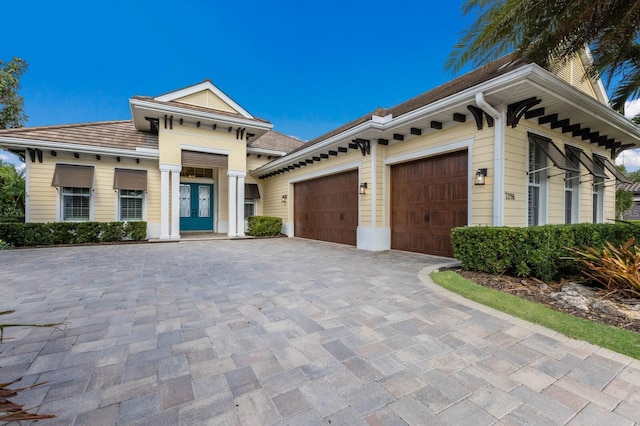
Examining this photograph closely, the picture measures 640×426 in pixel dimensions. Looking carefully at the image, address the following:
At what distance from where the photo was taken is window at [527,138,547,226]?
6.52 m

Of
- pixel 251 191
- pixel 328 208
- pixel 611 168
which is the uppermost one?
pixel 611 168

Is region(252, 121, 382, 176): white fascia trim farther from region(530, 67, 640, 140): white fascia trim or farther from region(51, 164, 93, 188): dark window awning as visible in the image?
region(51, 164, 93, 188): dark window awning

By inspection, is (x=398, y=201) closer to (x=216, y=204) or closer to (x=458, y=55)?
(x=458, y=55)

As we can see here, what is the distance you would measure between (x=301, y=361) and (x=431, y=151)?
6284mm

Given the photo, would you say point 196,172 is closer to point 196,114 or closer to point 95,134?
point 196,114

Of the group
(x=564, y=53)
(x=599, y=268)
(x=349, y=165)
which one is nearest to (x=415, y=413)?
(x=599, y=268)

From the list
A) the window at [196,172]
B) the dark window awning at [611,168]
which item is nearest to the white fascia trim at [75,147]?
the window at [196,172]

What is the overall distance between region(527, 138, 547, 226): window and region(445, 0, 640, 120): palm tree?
5.82 ft

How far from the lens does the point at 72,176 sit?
33.6 ft

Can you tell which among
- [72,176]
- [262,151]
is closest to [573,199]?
[262,151]

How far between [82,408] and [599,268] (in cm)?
594

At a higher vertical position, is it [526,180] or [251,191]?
[251,191]

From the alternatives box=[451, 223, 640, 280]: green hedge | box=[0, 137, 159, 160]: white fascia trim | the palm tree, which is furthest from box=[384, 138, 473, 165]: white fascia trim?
box=[0, 137, 159, 160]: white fascia trim

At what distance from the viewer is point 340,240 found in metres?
9.90
